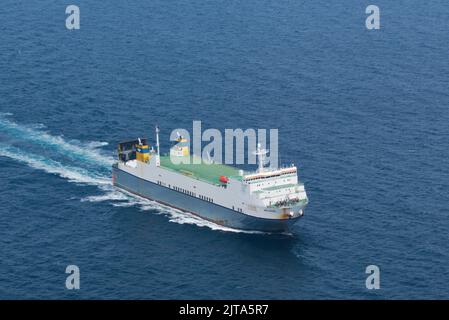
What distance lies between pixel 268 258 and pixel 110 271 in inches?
1179

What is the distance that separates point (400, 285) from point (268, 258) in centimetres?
2642

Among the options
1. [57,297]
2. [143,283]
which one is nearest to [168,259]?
[143,283]

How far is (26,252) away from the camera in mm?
196000

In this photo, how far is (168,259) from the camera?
19562cm
